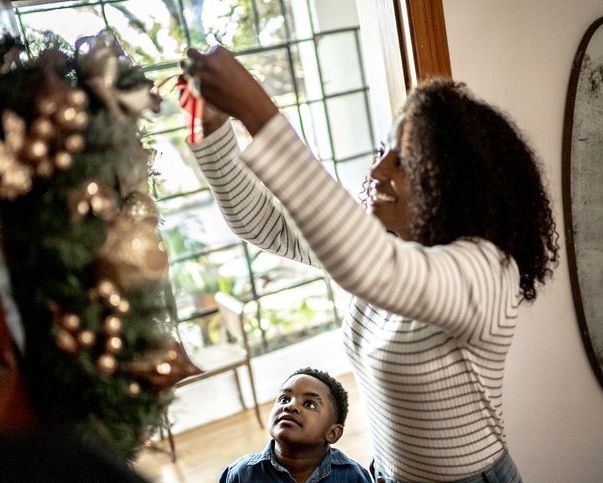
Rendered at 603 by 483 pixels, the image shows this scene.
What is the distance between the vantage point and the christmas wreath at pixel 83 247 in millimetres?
771

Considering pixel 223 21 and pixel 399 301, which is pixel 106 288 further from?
pixel 223 21

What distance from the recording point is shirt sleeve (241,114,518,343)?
A: 0.92 metres

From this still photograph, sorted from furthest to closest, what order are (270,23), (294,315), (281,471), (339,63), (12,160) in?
(294,315)
(339,63)
(270,23)
(281,471)
(12,160)

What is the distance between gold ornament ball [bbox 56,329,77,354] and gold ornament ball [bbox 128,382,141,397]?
8 cm

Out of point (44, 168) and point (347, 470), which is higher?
point (44, 168)

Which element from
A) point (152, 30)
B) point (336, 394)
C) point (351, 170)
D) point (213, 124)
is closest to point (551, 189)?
point (336, 394)

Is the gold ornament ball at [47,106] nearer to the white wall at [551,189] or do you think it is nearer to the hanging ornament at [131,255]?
the hanging ornament at [131,255]

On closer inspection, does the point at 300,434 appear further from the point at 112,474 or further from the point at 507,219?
the point at 112,474

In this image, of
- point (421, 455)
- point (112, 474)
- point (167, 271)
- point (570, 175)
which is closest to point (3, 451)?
point (112, 474)

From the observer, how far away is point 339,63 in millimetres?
3633

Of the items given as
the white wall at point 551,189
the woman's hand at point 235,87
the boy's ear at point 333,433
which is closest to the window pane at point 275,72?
the white wall at point 551,189

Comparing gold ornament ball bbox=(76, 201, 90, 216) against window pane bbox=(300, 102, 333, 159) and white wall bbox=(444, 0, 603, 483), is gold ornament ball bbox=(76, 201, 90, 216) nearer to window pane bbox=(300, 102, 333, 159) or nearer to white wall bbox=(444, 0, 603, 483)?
white wall bbox=(444, 0, 603, 483)

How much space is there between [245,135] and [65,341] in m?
2.70

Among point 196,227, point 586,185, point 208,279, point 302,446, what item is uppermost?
point 586,185
